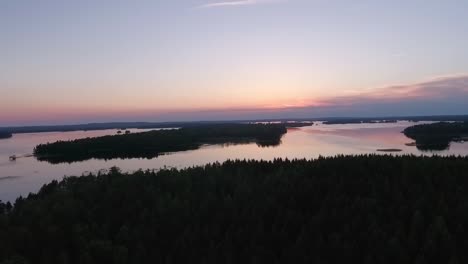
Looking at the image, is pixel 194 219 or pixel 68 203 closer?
pixel 194 219

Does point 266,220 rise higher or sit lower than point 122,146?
lower

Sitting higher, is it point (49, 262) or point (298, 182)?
point (298, 182)

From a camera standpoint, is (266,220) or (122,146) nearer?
(266,220)

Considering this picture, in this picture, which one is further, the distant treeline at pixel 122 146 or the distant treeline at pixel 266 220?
the distant treeline at pixel 122 146

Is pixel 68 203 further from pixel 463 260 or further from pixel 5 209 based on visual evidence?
pixel 463 260

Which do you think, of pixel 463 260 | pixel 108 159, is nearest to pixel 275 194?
pixel 463 260

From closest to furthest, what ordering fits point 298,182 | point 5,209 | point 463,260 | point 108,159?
1. point 463,260
2. point 298,182
3. point 5,209
4. point 108,159

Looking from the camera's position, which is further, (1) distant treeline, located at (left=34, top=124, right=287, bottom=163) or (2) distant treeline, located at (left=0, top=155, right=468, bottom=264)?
(1) distant treeline, located at (left=34, top=124, right=287, bottom=163)

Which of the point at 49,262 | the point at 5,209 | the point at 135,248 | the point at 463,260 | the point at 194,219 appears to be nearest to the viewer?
the point at 463,260
